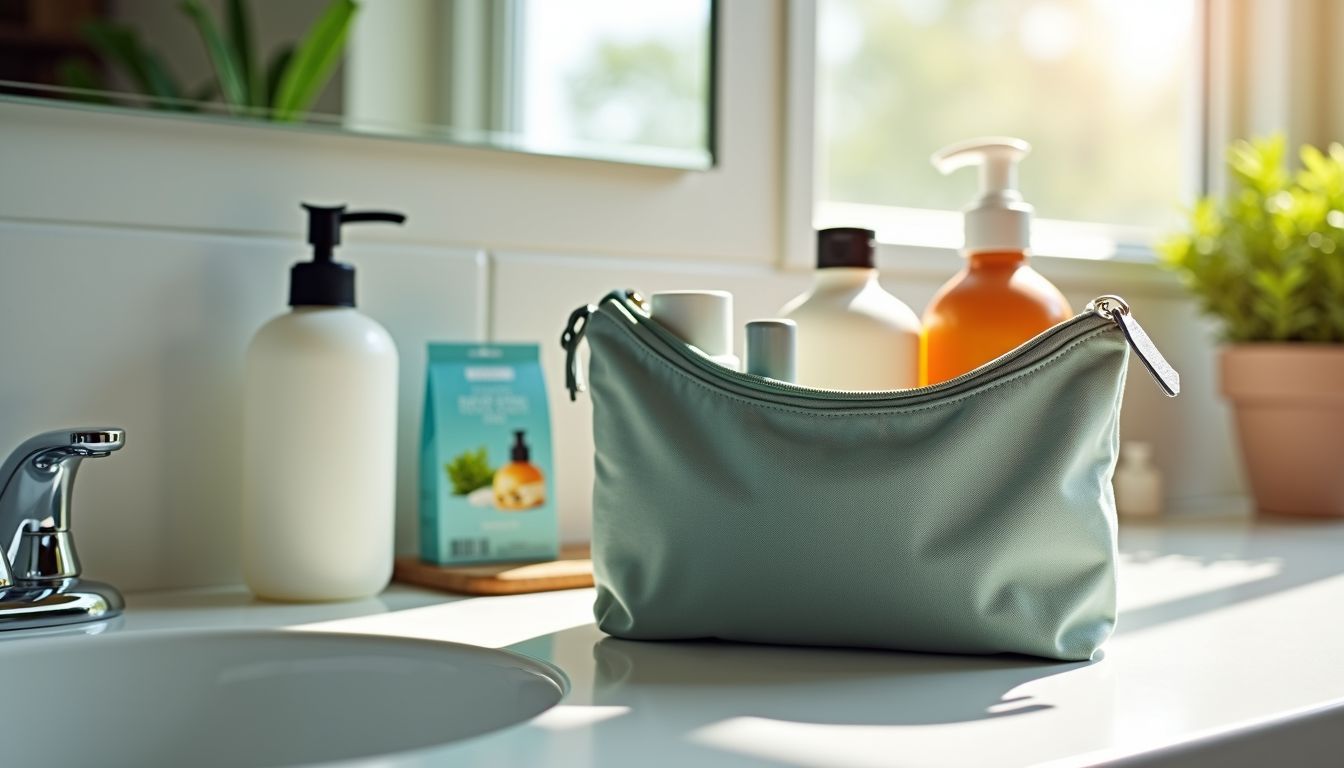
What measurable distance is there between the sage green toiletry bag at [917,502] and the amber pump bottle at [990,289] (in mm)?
203

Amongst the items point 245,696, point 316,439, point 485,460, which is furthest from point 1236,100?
point 245,696

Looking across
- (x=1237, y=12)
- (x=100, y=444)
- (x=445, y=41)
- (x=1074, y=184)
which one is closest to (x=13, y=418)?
(x=100, y=444)

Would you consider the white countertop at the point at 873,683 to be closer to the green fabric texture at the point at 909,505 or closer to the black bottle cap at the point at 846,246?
the green fabric texture at the point at 909,505

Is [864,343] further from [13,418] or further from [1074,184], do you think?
[1074,184]

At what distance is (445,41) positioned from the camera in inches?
33.9

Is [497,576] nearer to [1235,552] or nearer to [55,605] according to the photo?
[55,605]

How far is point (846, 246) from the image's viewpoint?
0.75 meters

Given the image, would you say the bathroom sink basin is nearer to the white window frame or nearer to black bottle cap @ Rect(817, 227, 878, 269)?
black bottle cap @ Rect(817, 227, 878, 269)

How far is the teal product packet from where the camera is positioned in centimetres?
79

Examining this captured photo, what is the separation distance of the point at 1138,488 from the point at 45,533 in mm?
884

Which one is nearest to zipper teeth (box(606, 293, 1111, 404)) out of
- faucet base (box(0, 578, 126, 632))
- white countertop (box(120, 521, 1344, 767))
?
white countertop (box(120, 521, 1344, 767))

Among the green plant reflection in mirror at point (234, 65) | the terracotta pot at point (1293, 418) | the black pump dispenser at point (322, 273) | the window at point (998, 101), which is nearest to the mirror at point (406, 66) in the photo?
the green plant reflection in mirror at point (234, 65)

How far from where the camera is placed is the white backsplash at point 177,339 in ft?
2.37

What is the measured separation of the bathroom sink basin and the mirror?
1.05 ft
